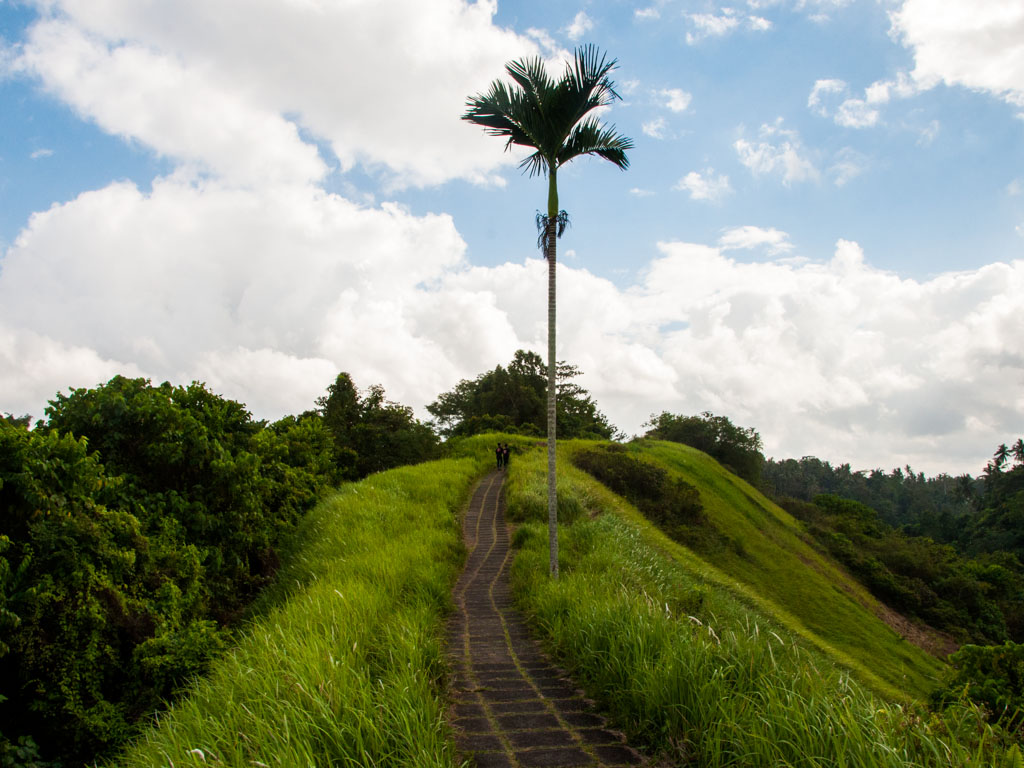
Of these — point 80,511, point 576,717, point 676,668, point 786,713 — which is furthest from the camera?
point 80,511

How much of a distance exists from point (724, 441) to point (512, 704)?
48.4 m

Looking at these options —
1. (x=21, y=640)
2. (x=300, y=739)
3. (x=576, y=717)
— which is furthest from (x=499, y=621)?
(x=21, y=640)

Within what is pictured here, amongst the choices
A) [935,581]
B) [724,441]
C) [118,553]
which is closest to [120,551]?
[118,553]

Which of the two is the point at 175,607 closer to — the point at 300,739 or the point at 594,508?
the point at 300,739

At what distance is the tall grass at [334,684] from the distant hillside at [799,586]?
30.1ft

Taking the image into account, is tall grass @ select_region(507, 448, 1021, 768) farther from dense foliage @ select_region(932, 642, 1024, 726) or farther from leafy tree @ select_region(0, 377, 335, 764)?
dense foliage @ select_region(932, 642, 1024, 726)

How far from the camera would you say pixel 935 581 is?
98.3 feet

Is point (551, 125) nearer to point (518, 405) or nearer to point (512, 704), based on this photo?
point (512, 704)

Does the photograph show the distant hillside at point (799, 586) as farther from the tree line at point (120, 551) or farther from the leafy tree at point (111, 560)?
the leafy tree at point (111, 560)

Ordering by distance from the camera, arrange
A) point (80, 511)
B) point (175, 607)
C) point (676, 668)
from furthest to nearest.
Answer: point (175, 607)
point (80, 511)
point (676, 668)

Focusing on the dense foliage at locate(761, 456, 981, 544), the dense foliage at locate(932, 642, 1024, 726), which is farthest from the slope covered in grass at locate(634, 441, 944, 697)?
the dense foliage at locate(761, 456, 981, 544)

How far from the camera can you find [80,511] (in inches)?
261

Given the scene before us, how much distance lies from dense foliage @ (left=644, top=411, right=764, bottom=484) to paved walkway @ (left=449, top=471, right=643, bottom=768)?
1735 inches

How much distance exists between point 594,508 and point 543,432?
24.8 metres
